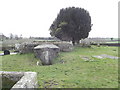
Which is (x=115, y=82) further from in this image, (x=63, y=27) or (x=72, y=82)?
(x=63, y=27)

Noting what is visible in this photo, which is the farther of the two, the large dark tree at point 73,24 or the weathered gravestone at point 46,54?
the large dark tree at point 73,24

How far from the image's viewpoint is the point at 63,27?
74.2ft

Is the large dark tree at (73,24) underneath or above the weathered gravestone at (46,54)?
above

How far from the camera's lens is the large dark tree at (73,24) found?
2278 centimetres

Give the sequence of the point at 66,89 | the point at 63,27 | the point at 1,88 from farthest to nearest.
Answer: the point at 63,27
the point at 1,88
the point at 66,89

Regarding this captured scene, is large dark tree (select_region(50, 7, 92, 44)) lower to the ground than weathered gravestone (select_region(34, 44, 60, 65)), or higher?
higher

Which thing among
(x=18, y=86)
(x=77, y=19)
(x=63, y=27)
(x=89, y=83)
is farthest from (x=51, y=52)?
(x=77, y=19)

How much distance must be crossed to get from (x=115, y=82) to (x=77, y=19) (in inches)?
778

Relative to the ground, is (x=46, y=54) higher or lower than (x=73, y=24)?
lower

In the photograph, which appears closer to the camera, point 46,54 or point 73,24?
point 46,54

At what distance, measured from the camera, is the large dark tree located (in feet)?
74.7

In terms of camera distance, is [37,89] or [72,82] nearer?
[37,89]

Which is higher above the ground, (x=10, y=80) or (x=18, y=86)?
(x=18, y=86)

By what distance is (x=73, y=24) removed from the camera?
→ 23.2 metres
